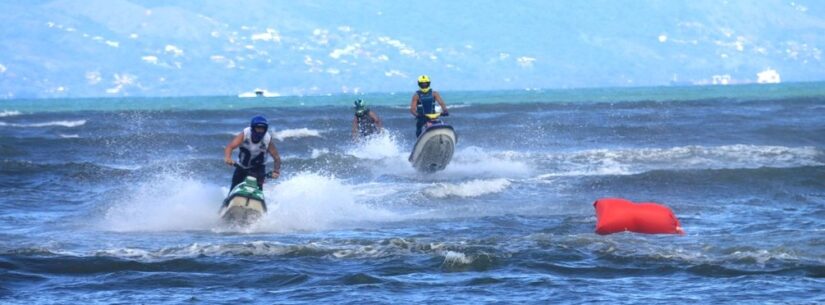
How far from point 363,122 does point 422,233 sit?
→ 12869mm

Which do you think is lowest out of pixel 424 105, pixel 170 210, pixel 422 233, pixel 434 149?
pixel 422 233

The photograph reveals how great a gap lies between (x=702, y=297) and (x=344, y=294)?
9.29ft

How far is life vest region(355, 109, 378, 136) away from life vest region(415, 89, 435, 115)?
3880mm

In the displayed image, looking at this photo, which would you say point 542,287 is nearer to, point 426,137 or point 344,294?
point 344,294

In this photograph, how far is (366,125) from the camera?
28688 millimetres

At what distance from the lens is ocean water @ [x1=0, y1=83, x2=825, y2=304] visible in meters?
11.6

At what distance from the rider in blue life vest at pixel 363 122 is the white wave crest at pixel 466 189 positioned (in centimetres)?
557

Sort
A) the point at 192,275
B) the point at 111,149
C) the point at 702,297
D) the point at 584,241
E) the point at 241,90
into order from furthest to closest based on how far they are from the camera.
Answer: the point at 241,90
the point at 111,149
the point at 584,241
the point at 192,275
the point at 702,297

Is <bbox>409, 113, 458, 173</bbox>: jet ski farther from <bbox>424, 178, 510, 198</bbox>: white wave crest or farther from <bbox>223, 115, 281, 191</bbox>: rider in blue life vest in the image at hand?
<bbox>223, 115, 281, 191</bbox>: rider in blue life vest

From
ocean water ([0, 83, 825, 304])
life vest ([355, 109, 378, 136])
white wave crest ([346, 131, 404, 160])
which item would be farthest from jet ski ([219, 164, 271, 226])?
white wave crest ([346, 131, 404, 160])

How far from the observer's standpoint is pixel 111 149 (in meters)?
37.8

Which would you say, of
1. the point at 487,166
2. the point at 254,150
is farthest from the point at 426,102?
the point at 254,150

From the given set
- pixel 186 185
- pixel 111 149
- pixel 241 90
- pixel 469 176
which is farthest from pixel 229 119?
pixel 241 90

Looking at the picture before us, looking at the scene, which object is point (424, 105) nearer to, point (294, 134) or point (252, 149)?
point (252, 149)
